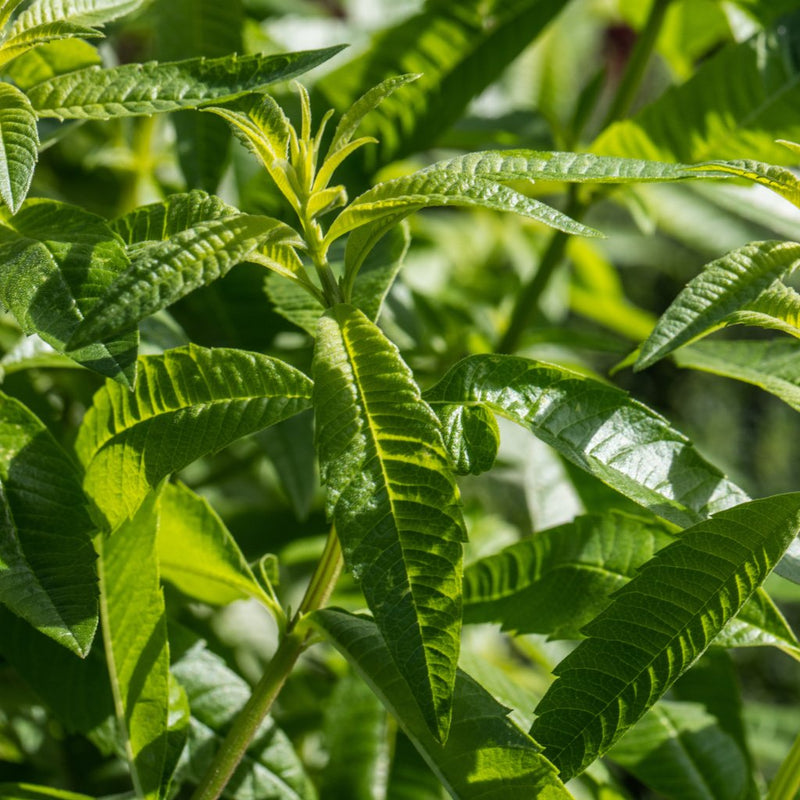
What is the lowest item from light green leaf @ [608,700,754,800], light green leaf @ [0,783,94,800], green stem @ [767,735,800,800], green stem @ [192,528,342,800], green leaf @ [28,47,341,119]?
light green leaf @ [608,700,754,800]

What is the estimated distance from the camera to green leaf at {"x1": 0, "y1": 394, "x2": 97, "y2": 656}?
0.57m

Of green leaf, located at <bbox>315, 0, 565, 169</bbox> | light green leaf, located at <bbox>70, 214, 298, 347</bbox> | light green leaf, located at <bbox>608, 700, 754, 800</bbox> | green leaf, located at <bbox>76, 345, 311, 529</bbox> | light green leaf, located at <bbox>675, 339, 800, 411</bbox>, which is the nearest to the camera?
light green leaf, located at <bbox>70, 214, 298, 347</bbox>

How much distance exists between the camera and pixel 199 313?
113 centimetres

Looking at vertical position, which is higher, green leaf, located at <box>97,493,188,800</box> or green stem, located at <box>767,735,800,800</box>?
green leaf, located at <box>97,493,188,800</box>

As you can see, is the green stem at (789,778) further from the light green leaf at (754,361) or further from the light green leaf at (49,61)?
the light green leaf at (49,61)

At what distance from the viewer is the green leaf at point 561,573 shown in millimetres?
718

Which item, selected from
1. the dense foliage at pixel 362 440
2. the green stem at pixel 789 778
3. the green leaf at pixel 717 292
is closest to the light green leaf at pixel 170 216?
the dense foliage at pixel 362 440

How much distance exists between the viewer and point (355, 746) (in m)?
0.95

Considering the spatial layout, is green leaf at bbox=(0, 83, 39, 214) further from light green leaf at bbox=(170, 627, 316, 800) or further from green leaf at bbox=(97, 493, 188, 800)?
light green leaf at bbox=(170, 627, 316, 800)

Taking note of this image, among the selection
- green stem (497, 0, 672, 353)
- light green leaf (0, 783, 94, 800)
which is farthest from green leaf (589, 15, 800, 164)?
light green leaf (0, 783, 94, 800)

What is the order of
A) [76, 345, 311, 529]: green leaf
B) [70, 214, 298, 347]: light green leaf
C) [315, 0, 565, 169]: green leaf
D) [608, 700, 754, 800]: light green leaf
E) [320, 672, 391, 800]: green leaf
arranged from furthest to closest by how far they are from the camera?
[315, 0, 565, 169]: green leaf
[320, 672, 391, 800]: green leaf
[608, 700, 754, 800]: light green leaf
[76, 345, 311, 529]: green leaf
[70, 214, 298, 347]: light green leaf

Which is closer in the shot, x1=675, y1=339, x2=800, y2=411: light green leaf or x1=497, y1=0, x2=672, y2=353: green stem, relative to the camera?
x1=675, y1=339, x2=800, y2=411: light green leaf

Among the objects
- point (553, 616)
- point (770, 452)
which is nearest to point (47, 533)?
point (553, 616)

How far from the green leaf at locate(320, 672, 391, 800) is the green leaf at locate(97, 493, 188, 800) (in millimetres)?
279
